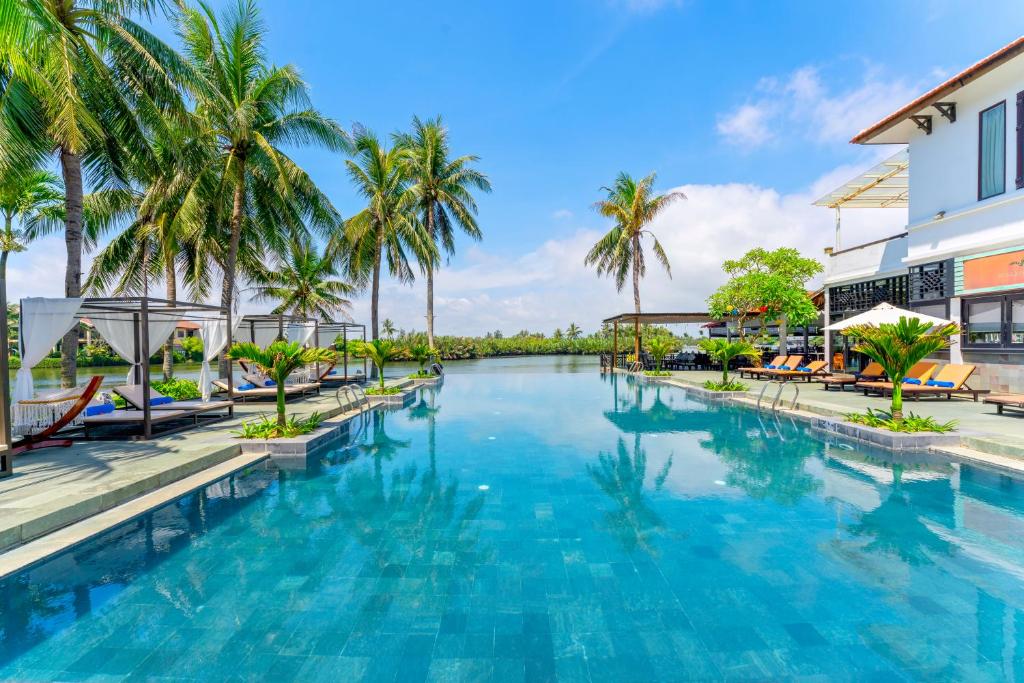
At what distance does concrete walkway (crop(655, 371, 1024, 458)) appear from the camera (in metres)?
6.78

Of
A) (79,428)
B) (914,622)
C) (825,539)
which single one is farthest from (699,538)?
(79,428)

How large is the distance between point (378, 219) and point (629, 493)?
16694 mm

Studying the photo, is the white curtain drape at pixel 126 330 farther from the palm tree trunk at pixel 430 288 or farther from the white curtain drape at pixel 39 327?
the palm tree trunk at pixel 430 288

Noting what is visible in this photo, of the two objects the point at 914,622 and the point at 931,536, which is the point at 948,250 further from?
the point at 914,622

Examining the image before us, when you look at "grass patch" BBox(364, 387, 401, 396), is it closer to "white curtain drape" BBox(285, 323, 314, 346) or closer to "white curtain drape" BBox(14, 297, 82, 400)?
"white curtain drape" BBox(285, 323, 314, 346)

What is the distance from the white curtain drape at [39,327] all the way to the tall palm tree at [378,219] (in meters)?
11.5

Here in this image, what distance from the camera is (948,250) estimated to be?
12.4m

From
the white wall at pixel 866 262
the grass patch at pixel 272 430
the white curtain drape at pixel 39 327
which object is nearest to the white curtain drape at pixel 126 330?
the white curtain drape at pixel 39 327

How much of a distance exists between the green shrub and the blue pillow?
227cm

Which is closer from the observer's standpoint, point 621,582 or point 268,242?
point 621,582

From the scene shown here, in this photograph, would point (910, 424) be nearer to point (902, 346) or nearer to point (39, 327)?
point (902, 346)

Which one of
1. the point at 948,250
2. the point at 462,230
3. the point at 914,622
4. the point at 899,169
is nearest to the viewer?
the point at 914,622

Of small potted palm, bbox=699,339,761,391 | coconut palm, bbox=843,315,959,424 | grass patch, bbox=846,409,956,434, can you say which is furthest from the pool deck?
small potted palm, bbox=699,339,761,391

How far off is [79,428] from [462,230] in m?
16.8
